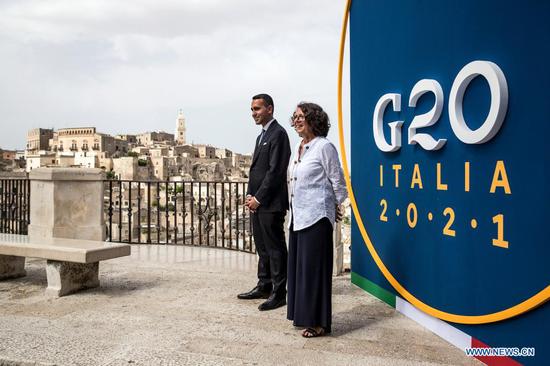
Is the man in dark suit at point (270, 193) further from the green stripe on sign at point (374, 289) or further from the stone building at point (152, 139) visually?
the stone building at point (152, 139)

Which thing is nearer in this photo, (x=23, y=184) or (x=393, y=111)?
(x=393, y=111)

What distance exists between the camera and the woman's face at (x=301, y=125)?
373cm

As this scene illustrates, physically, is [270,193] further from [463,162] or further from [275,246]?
[463,162]

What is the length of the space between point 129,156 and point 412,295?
302 feet

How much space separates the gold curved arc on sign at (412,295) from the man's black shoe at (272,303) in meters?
1.03

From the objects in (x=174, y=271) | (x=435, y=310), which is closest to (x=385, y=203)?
(x=435, y=310)

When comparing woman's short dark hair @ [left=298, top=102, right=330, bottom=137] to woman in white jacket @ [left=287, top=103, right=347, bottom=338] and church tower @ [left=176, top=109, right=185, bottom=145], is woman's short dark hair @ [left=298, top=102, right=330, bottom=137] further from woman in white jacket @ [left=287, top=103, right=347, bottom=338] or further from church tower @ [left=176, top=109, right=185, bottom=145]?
church tower @ [left=176, top=109, right=185, bottom=145]

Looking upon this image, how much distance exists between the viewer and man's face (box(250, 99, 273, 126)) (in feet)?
14.8

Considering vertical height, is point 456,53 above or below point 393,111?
above

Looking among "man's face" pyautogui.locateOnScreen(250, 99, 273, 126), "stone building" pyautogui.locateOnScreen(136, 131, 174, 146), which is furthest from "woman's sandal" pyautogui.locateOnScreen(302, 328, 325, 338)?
"stone building" pyautogui.locateOnScreen(136, 131, 174, 146)

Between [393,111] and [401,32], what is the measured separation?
718 millimetres

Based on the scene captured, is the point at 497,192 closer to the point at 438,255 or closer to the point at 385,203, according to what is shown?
the point at 438,255

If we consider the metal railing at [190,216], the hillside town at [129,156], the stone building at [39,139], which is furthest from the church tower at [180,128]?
the metal railing at [190,216]

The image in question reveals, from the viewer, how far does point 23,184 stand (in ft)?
29.2
